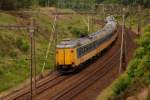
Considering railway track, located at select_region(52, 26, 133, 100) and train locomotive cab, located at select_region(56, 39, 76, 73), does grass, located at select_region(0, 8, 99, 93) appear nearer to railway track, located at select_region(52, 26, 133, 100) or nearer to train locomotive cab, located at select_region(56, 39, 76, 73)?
train locomotive cab, located at select_region(56, 39, 76, 73)

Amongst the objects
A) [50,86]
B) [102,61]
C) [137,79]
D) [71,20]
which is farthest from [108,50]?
[137,79]

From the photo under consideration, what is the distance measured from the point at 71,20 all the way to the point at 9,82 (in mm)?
50835

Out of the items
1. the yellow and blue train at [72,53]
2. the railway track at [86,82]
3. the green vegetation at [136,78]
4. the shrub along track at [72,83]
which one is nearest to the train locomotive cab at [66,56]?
the yellow and blue train at [72,53]

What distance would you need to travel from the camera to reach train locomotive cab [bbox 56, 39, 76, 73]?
43.9 meters

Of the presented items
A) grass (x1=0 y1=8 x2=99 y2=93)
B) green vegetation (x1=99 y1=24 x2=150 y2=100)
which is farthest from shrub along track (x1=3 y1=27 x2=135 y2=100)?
green vegetation (x1=99 y1=24 x2=150 y2=100)

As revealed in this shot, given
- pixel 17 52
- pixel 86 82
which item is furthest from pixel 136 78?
pixel 17 52

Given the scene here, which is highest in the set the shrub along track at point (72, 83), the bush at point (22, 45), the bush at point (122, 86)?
the bush at point (22, 45)

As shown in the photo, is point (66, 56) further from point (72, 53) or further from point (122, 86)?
point (122, 86)

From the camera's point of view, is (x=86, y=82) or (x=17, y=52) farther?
(x=17, y=52)

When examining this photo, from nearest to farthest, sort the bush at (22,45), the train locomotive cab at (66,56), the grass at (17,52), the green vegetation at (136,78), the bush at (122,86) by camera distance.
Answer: the green vegetation at (136,78) → the bush at (122,86) → the grass at (17,52) → the train locomotive cab at (66,56) → the bush at (22,45)

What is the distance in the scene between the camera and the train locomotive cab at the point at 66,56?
144 feet

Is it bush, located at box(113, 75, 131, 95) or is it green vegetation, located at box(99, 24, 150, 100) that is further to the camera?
bush, located at box(113, 75, 131, 95)

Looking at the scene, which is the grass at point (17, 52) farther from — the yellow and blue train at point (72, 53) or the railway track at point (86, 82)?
the railway track at point (86, 82)

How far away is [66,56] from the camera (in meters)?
44.0
